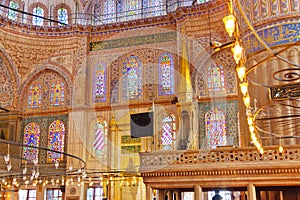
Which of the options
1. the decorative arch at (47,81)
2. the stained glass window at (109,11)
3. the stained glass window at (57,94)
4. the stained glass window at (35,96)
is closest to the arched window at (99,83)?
the decorative arch at (47,81)

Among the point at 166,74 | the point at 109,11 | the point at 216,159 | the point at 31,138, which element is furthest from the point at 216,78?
the point at 31,138

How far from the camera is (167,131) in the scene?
13.7 metres

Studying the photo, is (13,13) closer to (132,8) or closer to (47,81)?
(47,81)

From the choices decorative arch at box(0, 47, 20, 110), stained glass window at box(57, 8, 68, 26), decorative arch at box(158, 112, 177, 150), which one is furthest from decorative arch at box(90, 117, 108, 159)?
stained glass window at box(57, 8, 68, 26)

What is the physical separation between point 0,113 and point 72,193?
4.18m

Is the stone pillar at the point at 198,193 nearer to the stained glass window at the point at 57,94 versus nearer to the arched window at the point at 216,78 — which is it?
the arched window at the point at 216,78

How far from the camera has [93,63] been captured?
15.0m

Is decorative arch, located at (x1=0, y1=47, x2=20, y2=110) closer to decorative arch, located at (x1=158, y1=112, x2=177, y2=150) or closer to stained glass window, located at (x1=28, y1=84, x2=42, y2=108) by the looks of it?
stained glass window, located at (x1=28, y1=84, x2=42, y2=108)

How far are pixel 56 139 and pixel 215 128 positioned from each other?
19.7 ft

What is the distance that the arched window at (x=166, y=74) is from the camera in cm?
1402

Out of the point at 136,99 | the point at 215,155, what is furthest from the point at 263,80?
the point at 136,99

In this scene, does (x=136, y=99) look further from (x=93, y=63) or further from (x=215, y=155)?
(x=215, y=155)

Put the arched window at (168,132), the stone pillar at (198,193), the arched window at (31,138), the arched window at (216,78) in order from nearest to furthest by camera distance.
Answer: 1. the stone pillar at (198,193)
2. the arched window at (216,78)
3. the arched window at (168,132)
4. the arched window at (31,138)

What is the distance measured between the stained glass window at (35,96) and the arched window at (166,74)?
4.83 metres
